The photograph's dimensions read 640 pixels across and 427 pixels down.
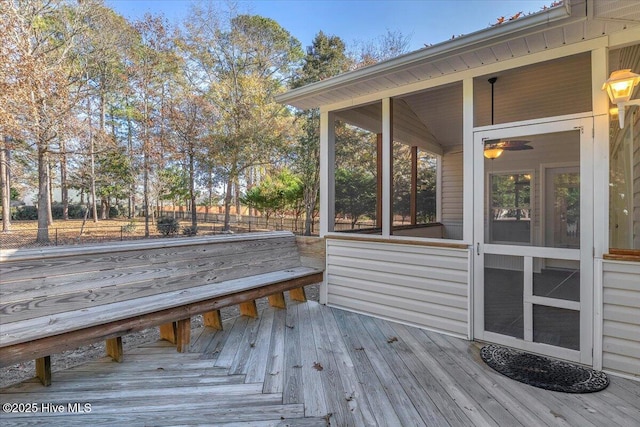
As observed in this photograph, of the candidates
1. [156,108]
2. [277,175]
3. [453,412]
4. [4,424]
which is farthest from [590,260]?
[156,108]

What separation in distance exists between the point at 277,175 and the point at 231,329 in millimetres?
10165

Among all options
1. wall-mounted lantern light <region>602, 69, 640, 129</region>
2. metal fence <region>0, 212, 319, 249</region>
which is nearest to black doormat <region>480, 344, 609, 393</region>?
wall-mounted lantern light <region>602, 69, 640, 129</region>

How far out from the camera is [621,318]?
2287 millimetres

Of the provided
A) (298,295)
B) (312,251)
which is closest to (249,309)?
(298,295)

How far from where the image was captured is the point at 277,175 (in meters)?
13.0

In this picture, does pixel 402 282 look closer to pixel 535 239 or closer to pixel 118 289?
pixel 535 239

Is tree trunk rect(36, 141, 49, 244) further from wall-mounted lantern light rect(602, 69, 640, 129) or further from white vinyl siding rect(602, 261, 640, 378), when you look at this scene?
white vinyl siding rect(602, 261, 640, 378)

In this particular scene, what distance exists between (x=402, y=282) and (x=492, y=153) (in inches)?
58.9

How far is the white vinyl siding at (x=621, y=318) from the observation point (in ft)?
7.37

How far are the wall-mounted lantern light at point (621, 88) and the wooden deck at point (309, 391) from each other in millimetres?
1884

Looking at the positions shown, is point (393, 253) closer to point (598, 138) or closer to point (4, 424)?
point (598, 138)

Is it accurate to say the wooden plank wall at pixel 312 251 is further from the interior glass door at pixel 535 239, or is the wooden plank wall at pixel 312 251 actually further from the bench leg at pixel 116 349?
the bench leg at pixel 116 349

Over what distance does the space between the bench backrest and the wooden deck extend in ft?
1.63

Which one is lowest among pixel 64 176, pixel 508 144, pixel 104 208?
pixel 104 208
